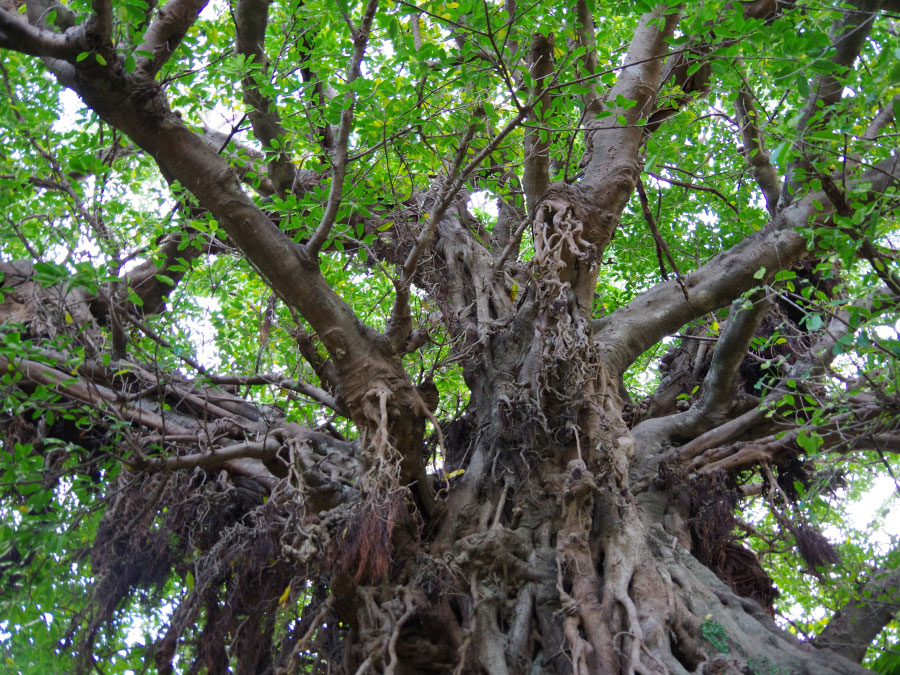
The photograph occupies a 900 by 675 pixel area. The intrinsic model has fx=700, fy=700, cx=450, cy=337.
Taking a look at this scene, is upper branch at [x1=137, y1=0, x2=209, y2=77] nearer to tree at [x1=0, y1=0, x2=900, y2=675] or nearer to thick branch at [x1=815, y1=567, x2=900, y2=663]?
tree at [x1=0, y1=0, x2=900, y2=675]

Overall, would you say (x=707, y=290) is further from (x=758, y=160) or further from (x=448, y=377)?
(x=448, y=377)

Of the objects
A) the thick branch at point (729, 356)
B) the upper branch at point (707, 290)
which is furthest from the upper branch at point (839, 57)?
the thick branch at point (729, 356)

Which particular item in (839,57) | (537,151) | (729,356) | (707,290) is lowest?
(729,356)

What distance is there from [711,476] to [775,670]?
1.59 meters

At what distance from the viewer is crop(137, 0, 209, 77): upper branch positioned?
3357mm

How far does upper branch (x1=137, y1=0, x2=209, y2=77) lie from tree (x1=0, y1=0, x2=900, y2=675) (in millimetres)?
15

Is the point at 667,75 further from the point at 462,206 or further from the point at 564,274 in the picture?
the point at 462,206

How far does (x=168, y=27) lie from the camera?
3.41 meters

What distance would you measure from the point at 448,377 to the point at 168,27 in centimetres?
354

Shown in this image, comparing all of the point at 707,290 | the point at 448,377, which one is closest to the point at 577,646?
the point at 707,290

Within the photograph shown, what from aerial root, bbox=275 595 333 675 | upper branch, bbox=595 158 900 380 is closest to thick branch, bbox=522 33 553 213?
upper branch, bbox=595 158 900 380

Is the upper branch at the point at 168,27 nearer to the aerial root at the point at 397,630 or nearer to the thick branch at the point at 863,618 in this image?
the aerial root at the point at 397,630

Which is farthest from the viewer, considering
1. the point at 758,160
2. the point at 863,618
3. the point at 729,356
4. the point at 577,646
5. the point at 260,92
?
the point at 758,160

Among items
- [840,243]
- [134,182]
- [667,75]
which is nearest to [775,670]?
[840,243]
